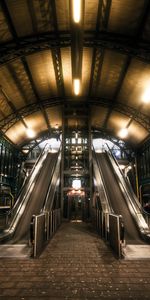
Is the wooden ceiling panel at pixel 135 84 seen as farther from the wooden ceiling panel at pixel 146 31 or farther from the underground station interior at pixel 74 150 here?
the wooden ceiling panel at pixel 146 31

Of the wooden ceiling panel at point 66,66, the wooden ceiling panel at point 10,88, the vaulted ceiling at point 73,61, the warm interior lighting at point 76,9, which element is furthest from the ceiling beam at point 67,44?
the warm interior lighting at point 76,9

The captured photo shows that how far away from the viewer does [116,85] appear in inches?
616

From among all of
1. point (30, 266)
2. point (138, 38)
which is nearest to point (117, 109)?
point (138, 38)

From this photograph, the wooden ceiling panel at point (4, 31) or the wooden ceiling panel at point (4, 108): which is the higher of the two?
the wooden ceiling panel at point (4, 31)

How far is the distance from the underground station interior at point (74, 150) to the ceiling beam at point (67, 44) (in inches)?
2.0

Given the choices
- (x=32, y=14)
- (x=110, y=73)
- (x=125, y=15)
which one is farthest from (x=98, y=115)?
(x=32, y=14)

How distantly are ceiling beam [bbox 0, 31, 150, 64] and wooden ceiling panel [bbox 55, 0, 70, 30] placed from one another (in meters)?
0.50

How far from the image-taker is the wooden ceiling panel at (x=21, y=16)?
938 centimetres

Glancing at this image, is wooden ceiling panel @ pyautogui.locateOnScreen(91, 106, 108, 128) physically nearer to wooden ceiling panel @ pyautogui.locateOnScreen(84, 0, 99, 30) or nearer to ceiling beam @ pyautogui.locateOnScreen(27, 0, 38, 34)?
wooden ceiling panel @ pyautogui.locateOnScreen(84, 0, 99, 30)

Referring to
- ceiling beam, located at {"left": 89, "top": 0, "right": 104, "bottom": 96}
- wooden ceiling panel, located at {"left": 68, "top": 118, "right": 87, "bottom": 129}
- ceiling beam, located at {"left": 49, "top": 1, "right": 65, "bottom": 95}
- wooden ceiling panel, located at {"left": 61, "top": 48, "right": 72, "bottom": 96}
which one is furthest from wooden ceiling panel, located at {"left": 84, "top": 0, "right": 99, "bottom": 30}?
wooden ceiling panel, located at {"left": 68, "top": 118, "right": 87, "bottom": 129}

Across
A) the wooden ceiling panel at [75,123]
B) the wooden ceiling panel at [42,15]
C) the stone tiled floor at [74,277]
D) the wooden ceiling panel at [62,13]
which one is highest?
the wooden ceiling panel at [62,13]

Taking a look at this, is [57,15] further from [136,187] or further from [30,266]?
[136,187]

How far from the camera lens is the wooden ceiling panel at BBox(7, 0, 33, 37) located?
9375mm

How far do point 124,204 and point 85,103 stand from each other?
11053 mm
